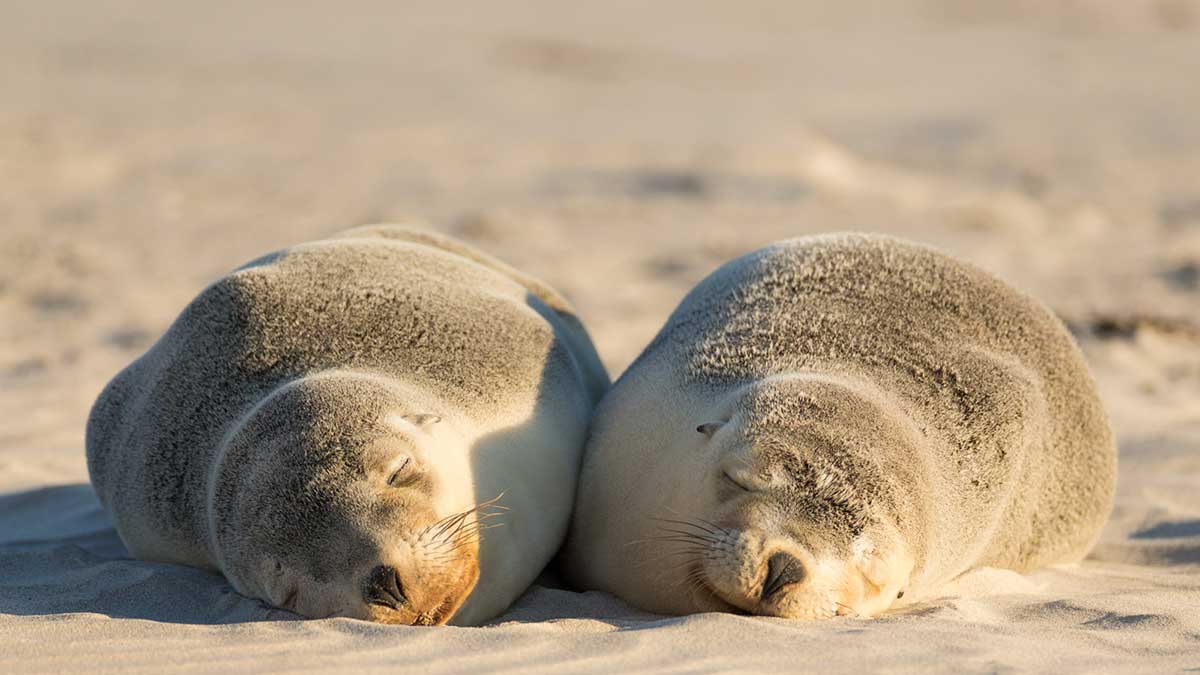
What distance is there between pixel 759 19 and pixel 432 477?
16064mm

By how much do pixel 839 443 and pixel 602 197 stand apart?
858 centimetres

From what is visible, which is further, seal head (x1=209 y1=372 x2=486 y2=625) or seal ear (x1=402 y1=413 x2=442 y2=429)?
seal ear (x1=402 y1=413 x2=442 y2=429)

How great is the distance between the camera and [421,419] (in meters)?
4.55

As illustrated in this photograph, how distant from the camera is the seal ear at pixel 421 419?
4523mm

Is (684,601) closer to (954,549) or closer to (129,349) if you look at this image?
(954,549)

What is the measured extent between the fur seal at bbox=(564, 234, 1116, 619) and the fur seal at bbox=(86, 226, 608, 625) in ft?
1.16

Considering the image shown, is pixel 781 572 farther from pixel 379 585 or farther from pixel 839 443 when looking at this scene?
pixel 379 585

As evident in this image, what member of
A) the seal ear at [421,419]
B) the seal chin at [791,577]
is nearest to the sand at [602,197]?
the seal chin at [791,577]

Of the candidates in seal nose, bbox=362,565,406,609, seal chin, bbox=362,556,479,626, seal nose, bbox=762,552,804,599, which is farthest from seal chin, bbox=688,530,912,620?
seal nose, bbox=362,565,406,609

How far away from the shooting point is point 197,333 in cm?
529

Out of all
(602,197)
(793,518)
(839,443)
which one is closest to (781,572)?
(793,518)

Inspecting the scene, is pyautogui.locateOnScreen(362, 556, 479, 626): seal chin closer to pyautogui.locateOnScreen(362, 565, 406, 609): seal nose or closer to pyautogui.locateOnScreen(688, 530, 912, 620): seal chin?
pyautogui.locateOnScreen(362, 565, 406, 609): seal nose

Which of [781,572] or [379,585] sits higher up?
[781,572]

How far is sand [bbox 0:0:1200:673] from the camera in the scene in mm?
4109
